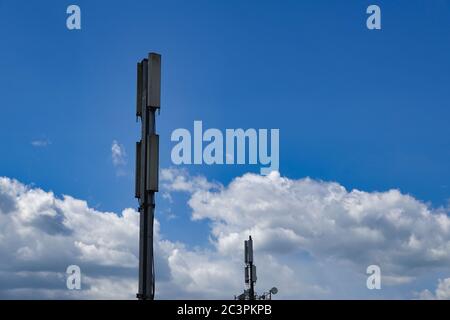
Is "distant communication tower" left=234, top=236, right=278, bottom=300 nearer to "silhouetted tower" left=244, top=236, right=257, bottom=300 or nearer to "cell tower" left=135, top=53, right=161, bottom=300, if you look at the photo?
"silhouetted tower" left=244, top=236, right=257, bottom=300

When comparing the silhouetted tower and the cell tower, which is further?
the silhouetted tower

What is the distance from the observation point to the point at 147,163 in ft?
31.8

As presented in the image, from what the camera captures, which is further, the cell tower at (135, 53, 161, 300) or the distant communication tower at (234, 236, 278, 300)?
the distant communication tower at (234, 236, 278, 300)

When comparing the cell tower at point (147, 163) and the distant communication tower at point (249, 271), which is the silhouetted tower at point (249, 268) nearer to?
the distant communication tower at point (249, 271)

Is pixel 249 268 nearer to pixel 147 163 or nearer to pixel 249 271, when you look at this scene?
pixel 249 271

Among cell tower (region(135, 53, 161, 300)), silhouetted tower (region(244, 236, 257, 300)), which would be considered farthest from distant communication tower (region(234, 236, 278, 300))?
cell tower (region(135, 53, 161, 300))

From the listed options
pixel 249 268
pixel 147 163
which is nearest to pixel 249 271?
pixel 249 268

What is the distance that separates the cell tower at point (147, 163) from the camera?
31.2 feet

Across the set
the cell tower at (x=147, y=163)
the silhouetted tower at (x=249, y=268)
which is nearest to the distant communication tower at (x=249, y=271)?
the silhouetted tower at (x=249, y=268)

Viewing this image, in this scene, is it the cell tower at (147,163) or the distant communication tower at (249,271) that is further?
the distant communication tower at (249,271)

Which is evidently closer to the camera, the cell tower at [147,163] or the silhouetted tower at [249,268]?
the cell tower at [147,163]

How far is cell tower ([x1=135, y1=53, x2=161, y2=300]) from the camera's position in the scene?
9508mm
